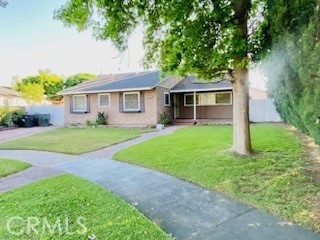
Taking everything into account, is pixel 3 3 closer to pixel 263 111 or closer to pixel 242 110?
pixel 242 110

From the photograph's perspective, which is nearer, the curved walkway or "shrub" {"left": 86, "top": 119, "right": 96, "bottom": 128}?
Result: the curved walkway

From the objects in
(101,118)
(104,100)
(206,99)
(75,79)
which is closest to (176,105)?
(206,99)

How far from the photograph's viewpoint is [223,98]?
2350cm

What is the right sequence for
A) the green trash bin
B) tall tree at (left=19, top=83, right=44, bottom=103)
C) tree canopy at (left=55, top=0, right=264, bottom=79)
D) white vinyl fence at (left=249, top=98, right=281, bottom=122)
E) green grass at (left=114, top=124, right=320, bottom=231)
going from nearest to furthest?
green grass at (left=114, top=124, right=320, bottom=231)
tree canopy at (left=55, top=0, right=264, bottom=79)
white vinyl fence at (left=249, top=98, right=281, bottom=122)
the green trash bin
tall tree at (left=19, top=83, right=44, bottom=103)

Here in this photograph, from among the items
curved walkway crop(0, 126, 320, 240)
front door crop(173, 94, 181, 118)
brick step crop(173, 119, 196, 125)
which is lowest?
curved walkway crop(0, 126, 320, 240)

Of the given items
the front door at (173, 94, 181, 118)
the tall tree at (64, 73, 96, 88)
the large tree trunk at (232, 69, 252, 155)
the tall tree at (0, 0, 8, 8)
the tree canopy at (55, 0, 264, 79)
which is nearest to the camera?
the tall tree at (0, 0, 8, 8)

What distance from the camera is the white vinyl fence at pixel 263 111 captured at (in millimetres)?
22000

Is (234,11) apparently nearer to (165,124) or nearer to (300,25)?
(300,25)

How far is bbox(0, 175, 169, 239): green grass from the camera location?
4.30 metres

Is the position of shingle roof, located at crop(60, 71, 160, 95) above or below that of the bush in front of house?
above

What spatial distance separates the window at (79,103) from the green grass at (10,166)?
558 inches

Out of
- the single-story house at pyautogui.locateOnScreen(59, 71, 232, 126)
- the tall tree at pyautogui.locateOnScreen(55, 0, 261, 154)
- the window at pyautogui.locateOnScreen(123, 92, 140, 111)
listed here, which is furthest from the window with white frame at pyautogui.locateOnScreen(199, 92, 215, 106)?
the tall tree at pyautogui.locateOnScreen(55, 0, 261, 154)

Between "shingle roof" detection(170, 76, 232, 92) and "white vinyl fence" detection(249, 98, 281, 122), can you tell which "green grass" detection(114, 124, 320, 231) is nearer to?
"white vinyl fence" detection(249, 98, 281, 122)

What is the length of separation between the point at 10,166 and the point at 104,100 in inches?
565
